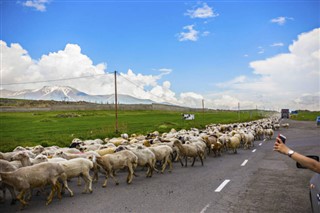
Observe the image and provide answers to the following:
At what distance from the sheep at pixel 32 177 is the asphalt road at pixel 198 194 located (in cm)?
49

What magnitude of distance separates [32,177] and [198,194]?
459 cm

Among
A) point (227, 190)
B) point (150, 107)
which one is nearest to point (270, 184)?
point (227, 190)

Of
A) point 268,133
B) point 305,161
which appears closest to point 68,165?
point 305,161

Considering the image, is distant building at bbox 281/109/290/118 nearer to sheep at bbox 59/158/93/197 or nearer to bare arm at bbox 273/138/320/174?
sheep at bbox 59/158/93/197

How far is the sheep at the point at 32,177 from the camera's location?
902cm

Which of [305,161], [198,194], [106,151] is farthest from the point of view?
[106,151]

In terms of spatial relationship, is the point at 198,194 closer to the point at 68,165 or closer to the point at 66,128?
the point at 68,165

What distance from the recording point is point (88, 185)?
10.8 m

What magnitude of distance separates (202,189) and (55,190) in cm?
439

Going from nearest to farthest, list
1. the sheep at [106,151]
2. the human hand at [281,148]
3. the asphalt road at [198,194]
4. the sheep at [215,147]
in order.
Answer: the human hand at [281,148]
the asphalt road at [198,194]
the sheep at [106,151]
the sheep at [215,147]

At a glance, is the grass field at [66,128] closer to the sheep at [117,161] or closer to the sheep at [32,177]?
the sheep at [117,161]

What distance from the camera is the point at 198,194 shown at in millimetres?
9578

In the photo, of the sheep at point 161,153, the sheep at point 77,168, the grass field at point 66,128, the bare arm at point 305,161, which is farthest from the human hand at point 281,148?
the grass field at point 66,128

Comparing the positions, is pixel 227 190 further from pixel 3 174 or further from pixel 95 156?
pixel 3 174
